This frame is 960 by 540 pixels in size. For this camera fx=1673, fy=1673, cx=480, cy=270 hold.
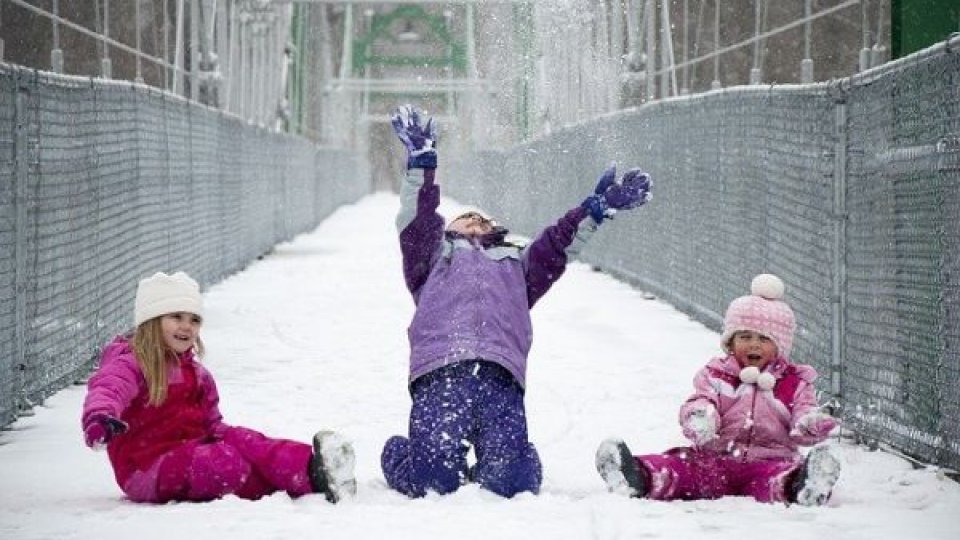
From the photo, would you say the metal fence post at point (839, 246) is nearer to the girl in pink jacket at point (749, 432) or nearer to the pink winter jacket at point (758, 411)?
the girl in pink jacket at point (749, 432)

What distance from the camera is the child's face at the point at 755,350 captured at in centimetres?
590

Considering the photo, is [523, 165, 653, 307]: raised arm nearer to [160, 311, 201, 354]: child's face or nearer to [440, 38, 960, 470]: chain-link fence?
[440, 38, 960, 470]: chain-link fence

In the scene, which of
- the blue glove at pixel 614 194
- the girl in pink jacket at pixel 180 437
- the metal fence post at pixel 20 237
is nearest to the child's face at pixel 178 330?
the girl in pink jacket at pixel 180 437

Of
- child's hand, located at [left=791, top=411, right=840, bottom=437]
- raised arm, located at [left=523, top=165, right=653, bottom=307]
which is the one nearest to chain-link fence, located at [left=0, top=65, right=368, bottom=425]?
raised arm, located at [left=523, top=165, right=653, bottom=307]

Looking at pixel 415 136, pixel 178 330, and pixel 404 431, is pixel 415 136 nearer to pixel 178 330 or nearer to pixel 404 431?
pixel 178 330

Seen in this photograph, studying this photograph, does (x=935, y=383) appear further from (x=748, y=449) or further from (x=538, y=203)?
(x=538, y=203)

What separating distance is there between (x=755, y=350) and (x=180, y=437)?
201 cm

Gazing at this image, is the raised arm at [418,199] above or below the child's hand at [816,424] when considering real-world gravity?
above

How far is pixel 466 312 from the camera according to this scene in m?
5.89

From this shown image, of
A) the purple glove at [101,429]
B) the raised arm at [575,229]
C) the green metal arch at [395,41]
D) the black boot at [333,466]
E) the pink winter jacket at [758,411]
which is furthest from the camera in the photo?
the green metal arch at [395,41]

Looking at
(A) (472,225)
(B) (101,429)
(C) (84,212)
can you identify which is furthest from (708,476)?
(C) (84,212)

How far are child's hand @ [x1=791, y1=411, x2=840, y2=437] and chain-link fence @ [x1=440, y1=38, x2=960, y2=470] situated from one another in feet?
1.75

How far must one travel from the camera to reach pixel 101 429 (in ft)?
16.3

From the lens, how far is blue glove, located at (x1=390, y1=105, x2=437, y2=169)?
19.9ft
